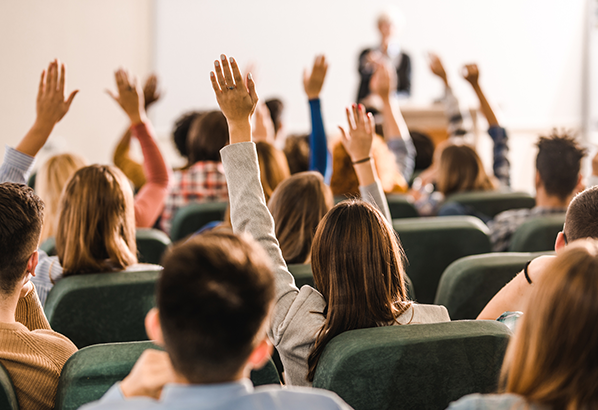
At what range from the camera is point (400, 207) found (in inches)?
111

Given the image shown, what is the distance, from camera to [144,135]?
261cm

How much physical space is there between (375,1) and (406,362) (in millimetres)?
6328

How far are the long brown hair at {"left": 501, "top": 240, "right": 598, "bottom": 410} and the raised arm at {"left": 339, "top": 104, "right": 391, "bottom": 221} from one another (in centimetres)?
107

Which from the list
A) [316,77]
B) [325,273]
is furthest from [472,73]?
[325,273]

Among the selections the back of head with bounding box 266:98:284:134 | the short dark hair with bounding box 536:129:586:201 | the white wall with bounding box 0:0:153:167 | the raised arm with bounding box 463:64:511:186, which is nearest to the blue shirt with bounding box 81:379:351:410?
the short dark hair with bounding box 536:129:586:201

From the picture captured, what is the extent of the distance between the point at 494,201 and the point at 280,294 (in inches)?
75.4

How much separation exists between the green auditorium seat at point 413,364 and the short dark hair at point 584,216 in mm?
467

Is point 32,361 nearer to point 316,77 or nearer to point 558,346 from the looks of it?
point 558,346

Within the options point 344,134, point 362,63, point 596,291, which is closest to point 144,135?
point 344,134

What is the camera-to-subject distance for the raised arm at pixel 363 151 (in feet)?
6.20

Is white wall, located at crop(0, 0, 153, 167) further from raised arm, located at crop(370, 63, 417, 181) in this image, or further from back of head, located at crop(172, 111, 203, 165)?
raised arm, located at crop(370, 63, 417, 181)

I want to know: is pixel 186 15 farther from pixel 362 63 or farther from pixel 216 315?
pixel 216 315

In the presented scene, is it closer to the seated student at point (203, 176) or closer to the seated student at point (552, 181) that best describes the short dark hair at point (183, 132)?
the seated student at point (203, 176)

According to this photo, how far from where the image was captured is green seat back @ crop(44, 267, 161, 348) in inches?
60.9
